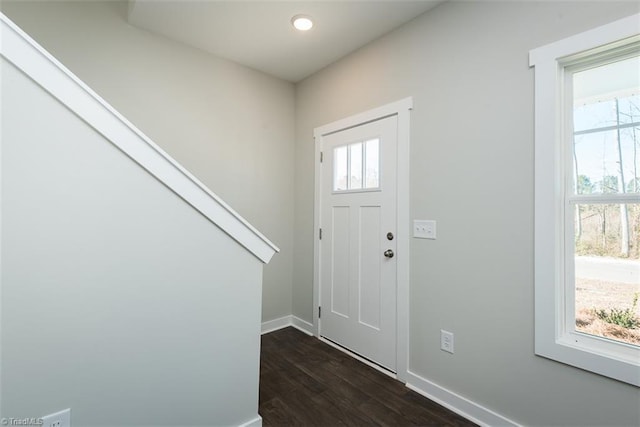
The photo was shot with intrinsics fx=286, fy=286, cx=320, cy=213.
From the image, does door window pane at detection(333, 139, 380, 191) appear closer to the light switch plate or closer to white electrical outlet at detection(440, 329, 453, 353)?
the light switch plate

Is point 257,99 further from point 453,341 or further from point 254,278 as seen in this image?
point 453,341

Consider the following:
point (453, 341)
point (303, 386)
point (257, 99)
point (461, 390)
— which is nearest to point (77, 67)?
point (257, 99)

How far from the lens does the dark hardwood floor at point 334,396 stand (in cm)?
169

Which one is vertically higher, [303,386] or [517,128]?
[517,128]

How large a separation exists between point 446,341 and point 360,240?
974mm

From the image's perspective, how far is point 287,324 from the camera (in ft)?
10.2

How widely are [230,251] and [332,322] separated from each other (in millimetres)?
1585

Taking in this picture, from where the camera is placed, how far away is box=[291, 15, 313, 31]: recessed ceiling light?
209cm

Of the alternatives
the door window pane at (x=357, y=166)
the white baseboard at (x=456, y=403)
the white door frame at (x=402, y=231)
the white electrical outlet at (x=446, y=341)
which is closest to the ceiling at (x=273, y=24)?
the white door frame at (x=402, y=231)

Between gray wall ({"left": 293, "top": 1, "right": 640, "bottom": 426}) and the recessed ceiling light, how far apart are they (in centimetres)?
62

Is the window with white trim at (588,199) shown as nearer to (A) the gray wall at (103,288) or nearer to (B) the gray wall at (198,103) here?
(A) the gray wall at (103,288)

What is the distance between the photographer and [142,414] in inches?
48.5

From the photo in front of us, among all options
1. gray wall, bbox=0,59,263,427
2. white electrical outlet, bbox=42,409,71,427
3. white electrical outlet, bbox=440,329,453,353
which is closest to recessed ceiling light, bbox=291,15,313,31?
gray wall, bbox=0,59,263,427

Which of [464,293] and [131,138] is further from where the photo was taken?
[464,293]
